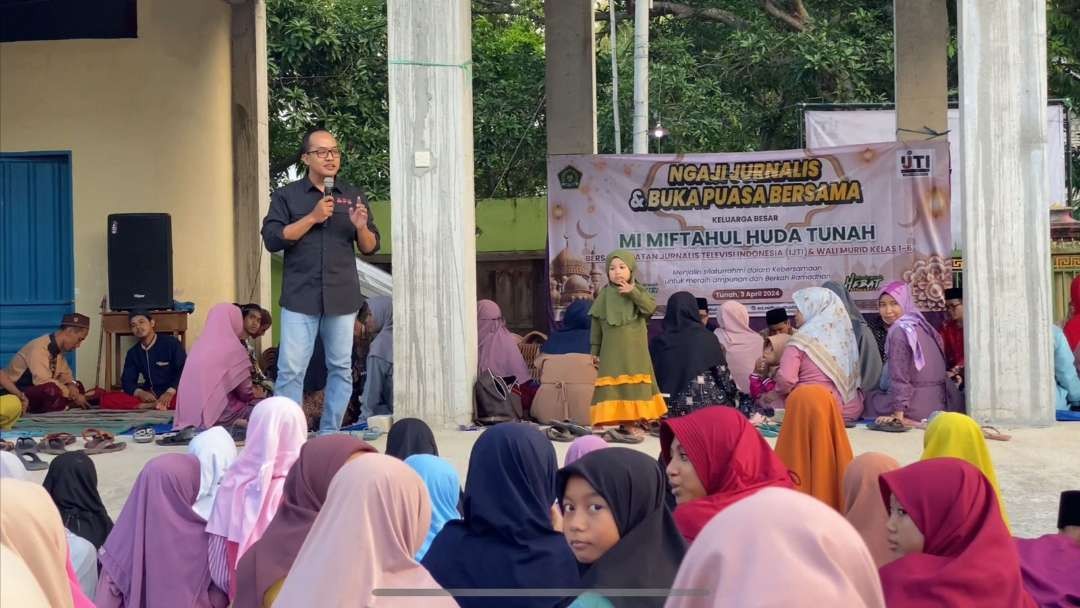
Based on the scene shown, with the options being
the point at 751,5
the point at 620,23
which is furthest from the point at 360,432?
the point at 620,23

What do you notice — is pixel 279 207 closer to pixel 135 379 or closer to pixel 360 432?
pixel 360 432

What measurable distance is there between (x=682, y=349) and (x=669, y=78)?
9.85 meters

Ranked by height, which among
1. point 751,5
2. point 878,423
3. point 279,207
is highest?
point 751,5

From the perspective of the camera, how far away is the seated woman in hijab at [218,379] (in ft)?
27.2

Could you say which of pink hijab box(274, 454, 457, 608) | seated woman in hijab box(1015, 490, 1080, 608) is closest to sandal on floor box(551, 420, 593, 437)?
seated woman in hijab box(1015, 490, 1080, 608)

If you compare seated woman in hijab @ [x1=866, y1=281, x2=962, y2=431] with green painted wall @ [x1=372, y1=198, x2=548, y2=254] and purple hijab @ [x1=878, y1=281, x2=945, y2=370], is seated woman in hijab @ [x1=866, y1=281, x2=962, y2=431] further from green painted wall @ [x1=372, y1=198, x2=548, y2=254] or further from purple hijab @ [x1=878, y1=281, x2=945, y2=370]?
green painted wall @ [x1=372, y1=198, x2=548, y2=254]

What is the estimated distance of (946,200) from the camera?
10.6 meters

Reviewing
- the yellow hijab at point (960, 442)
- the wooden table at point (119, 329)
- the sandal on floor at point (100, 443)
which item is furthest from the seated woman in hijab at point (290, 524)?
the wooden table at point (119, 329)

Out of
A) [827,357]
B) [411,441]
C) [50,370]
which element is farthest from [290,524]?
[50,370]

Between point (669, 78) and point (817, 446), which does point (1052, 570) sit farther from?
point (669, 78)

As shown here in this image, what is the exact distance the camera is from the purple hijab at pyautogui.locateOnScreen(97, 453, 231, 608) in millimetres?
4473

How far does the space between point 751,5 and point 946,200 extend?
27.8 ft

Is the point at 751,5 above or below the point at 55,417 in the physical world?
above

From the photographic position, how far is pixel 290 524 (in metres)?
3.88
